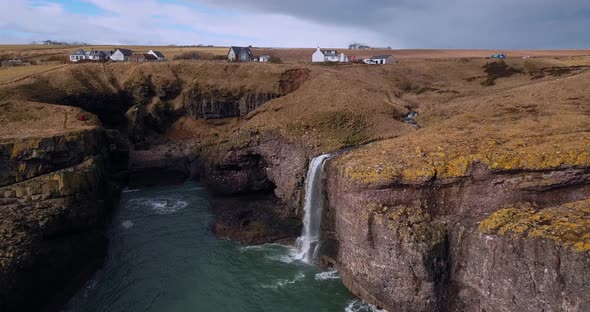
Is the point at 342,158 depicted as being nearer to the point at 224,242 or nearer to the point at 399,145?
the point at 399,145

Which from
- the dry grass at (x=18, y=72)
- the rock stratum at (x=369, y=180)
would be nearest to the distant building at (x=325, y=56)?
the rock stratum at (x=369, y=180)

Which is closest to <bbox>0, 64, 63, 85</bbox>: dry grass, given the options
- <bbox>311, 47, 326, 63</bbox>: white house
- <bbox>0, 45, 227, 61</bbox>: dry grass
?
<bbox>0, 45, 227, 61</bbox>: dry grass

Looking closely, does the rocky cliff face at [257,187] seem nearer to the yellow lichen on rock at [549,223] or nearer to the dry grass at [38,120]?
the dry grass at [38,120]

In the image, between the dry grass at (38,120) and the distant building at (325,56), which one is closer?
the dry grass at (38,120)

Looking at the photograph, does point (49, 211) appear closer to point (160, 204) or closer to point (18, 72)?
point (160, 204)

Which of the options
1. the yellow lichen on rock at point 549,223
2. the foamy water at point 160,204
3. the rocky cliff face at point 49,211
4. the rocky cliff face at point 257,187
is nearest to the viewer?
the yellow lichen on rock at point 549,223

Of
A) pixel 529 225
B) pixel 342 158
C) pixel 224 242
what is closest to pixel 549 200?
pixel 529 225
